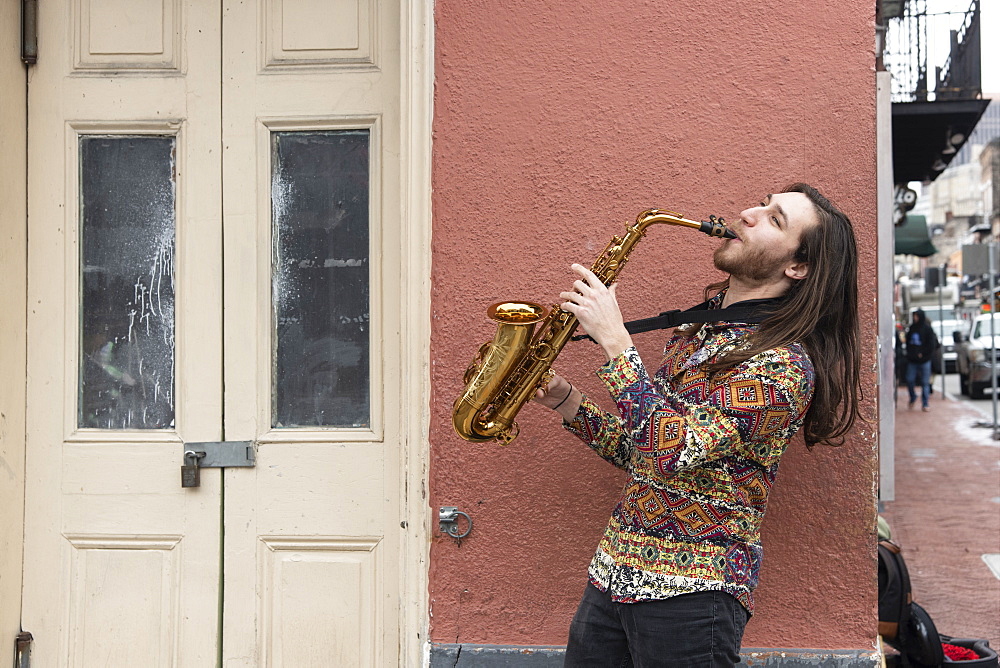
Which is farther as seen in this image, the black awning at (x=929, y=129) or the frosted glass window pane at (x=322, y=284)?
the black awning at (x=929, y=129)

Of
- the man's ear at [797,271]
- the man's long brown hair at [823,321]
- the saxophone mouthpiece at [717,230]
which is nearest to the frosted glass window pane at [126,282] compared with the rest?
the saxophone mouthpiece at [717,230]

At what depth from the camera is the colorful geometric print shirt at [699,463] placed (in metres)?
2.28

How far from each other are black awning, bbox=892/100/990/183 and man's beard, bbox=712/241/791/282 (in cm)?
678

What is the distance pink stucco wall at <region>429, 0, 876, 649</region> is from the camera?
3.08 metres

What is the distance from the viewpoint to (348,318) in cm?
343

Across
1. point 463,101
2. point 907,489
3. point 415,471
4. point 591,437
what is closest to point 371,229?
point 463,101

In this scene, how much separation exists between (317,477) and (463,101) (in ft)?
4.53

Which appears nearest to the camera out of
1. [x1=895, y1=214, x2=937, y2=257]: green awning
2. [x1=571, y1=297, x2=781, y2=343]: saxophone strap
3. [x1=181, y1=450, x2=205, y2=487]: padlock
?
[x1=571, y1=297, x2=781, y2=343]: saxophone strap

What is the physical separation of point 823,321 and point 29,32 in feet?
9.39

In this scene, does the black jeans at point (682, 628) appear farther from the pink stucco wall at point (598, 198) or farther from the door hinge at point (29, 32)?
the door hinge at point (29, 32)

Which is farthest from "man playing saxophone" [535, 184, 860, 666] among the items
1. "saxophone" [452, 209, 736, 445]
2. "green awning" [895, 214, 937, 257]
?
"green awning" [895, 214, 937, 257]

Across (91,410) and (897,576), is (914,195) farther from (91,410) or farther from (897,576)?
(91,410)

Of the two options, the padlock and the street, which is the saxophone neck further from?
the street

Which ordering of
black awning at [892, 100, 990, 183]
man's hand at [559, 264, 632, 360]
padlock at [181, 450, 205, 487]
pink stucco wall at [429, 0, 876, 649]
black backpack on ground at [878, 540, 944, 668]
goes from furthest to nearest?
black awning at [892, 100, 990, 183] → black backpack on ground at [878, 540, 944, 668] → padlock at [181, 450, 205, 487] → pink stucco wall at [429, 0, 876, 649] → man's hand at [559, 264, 632, 360]
